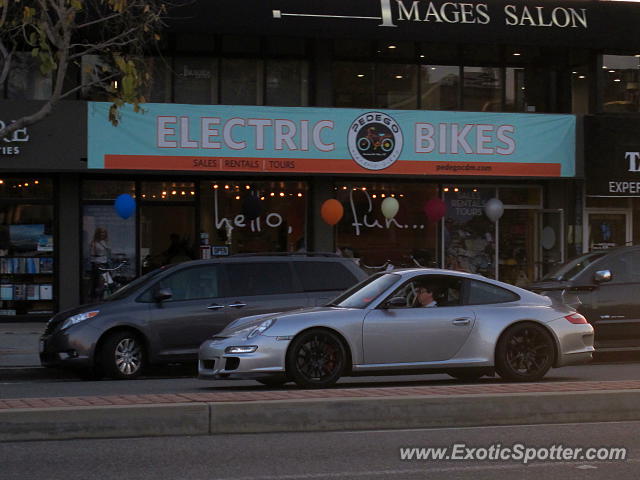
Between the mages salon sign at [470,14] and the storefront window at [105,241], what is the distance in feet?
17.2

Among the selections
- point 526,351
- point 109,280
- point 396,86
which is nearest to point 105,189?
point 109,280

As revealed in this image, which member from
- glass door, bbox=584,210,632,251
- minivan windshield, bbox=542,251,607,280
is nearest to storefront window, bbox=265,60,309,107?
glass door, bbox=584,210,632,251

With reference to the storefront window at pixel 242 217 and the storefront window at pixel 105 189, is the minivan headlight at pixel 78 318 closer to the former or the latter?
the storefront window at pixel 105 189

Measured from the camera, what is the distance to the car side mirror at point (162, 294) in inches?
566

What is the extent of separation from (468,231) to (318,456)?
54.8 feet

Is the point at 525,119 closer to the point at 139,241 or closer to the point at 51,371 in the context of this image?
the point at 139,241

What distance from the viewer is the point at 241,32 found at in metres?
21.4

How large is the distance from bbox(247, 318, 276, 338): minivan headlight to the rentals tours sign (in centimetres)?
1058

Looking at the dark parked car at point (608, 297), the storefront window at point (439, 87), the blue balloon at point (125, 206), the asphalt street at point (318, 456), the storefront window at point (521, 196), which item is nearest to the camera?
the asphalt street at point (318, 456)

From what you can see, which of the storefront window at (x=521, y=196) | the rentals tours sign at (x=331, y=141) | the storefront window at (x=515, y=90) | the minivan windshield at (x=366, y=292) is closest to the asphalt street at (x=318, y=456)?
the minivan windshield at (x=366, y=292)

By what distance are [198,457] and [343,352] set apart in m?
3.76

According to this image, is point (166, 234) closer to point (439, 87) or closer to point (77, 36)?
point (77, 36)

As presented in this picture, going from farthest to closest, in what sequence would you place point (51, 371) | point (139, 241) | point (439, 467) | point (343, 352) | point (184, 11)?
point (139, 241)
point (184, 11)
point (51, 371)
point (343, 352)
point (439, 467)

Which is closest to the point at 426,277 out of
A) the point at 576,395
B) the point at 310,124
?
the point at 576,395
